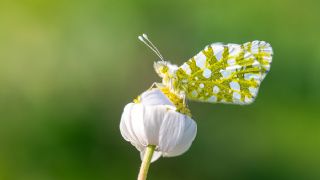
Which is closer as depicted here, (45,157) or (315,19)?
(45,157)

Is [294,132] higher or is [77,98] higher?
[77,98]

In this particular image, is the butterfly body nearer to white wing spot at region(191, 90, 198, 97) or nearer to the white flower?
white wing spot at region(191, 90, 198, 97)

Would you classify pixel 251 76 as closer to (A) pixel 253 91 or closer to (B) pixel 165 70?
(A) pixel 253 91

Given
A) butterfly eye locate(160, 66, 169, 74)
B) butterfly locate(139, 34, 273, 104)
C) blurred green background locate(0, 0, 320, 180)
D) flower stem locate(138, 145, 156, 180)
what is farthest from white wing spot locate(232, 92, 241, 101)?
blurred green background locate(0, 0, 320, 180)

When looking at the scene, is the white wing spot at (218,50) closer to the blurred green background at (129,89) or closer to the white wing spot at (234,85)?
the white wing spot at (234,85)

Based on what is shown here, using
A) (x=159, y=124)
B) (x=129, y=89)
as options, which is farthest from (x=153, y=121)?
(x=129, y=89)

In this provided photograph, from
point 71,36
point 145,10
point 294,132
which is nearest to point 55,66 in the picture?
point 71,36

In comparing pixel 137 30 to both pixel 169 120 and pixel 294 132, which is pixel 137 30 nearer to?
pixel 294 132

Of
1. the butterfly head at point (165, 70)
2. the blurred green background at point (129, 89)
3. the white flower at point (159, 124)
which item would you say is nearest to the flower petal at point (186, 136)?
the white flower at point (159, 124)
